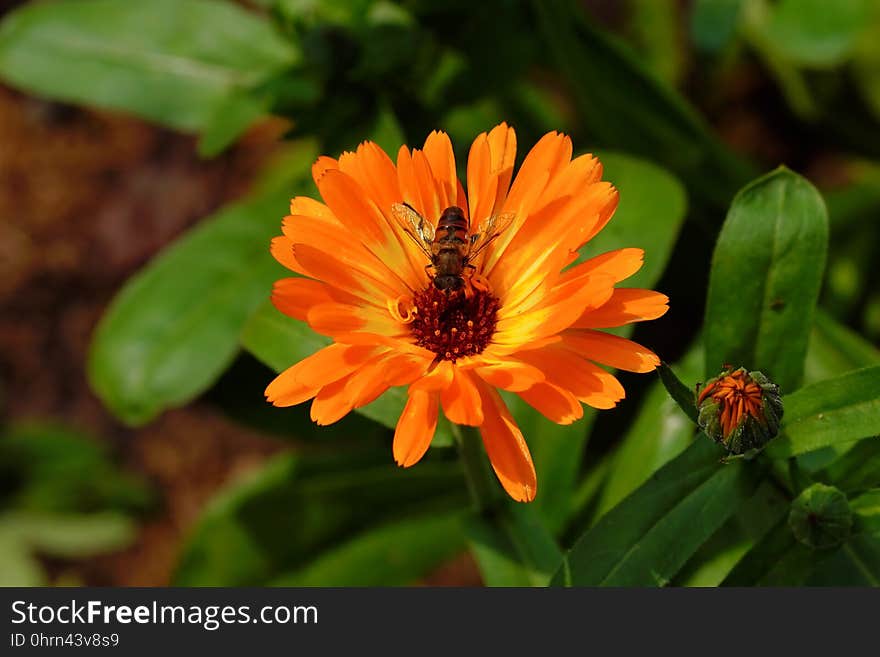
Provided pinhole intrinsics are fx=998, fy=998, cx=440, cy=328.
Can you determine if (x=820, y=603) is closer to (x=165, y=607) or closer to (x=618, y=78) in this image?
(x=165, y=607)

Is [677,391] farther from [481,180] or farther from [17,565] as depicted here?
[17,565]

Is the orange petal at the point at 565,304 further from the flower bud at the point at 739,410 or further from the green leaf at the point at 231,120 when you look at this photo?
the green leaf at the point at 231,120

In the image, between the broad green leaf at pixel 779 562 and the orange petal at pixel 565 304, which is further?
the broad green leaf at pixel 779 562

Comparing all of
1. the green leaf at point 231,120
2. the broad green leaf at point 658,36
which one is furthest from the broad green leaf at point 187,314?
the broad green leaf at point 658,36

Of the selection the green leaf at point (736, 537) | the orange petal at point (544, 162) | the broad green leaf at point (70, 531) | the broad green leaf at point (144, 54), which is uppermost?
the broad green leaf at point (144, 54)

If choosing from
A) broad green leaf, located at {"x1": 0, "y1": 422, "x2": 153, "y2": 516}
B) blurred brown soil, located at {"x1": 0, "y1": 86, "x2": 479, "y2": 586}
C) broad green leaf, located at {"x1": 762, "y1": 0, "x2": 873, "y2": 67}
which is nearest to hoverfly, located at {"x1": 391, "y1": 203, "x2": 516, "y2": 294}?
broad green leaf, located at {"x1": 762, "y1": 0, "x2": 873, "y2": 67}

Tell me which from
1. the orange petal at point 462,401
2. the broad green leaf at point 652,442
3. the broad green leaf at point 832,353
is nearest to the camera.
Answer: the orange petal at point 462,401

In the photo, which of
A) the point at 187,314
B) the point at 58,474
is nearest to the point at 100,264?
the point at 58,474
